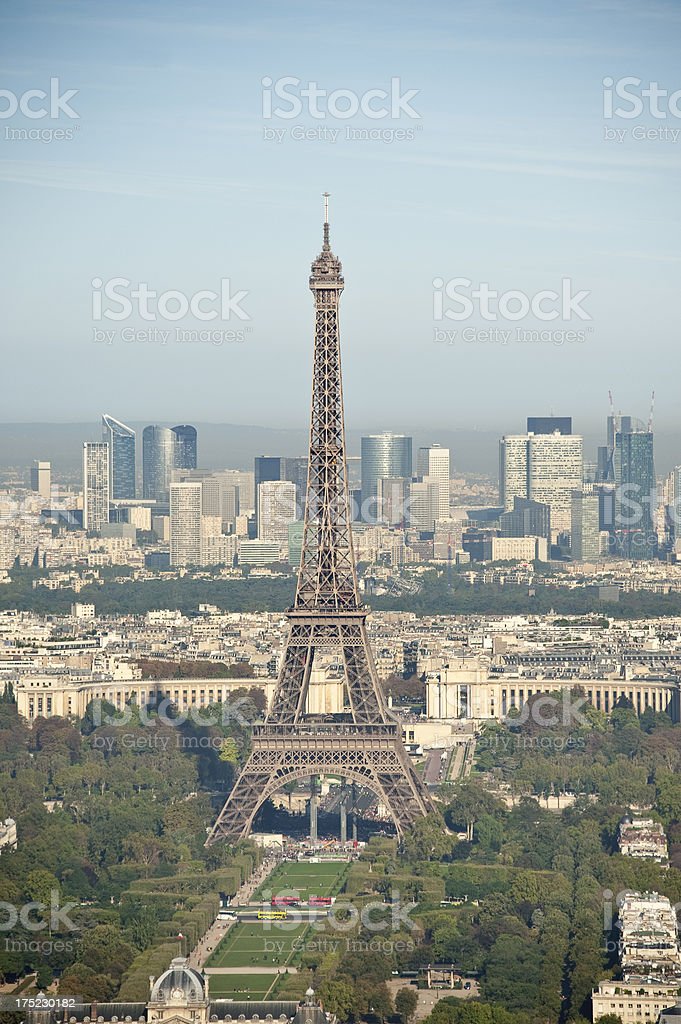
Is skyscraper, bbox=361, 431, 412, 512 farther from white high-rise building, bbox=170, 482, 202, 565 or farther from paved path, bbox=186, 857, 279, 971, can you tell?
paved path, bbox=186, 857, 279, 971

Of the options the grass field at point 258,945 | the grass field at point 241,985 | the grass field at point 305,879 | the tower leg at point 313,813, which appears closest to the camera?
the grass field at point 241,985

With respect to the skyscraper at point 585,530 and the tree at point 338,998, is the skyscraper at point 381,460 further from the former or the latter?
the tree at point 338,998

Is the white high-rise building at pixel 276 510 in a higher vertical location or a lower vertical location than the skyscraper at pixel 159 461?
lower

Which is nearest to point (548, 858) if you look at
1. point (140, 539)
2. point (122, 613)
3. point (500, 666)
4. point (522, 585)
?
point (500, 666)

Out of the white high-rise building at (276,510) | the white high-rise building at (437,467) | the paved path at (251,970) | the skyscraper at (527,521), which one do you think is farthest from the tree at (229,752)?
the white high-rise building at (437,467)

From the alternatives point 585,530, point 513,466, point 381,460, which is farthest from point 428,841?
point 513,466

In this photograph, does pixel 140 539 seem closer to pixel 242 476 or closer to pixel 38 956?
pixel 242 476

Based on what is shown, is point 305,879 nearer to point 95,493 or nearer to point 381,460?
point 381,460

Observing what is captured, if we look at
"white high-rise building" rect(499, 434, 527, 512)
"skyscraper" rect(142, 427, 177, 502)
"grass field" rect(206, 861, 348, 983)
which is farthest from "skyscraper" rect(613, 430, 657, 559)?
"grass field" rect(206, 861, 348, 983)
